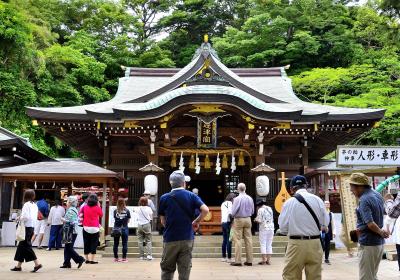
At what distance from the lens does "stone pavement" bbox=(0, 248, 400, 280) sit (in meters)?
8.04

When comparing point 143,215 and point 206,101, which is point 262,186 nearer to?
point 206,101

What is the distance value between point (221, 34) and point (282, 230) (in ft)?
118

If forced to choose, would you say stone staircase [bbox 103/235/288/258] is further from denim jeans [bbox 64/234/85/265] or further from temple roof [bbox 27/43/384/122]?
temple roof [bbox 27/43/384/122]

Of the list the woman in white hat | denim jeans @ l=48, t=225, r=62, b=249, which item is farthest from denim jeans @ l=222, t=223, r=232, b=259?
denim jeans @ l=48, t=225, r=62, b=249

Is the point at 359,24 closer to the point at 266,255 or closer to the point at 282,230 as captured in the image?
the point at 266,255

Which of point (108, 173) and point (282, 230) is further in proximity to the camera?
point (108, 173)

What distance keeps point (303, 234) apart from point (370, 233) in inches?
29.2

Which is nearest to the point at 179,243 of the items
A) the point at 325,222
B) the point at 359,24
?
the point at 325,222

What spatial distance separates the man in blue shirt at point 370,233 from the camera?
4.74 meters

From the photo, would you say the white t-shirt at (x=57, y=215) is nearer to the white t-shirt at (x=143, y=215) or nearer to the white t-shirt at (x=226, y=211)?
the white t-shirt at (x=143, y=215)

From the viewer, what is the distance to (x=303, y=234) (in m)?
4.93

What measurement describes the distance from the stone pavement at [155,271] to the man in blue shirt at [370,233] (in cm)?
355

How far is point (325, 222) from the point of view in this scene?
5.22 meters

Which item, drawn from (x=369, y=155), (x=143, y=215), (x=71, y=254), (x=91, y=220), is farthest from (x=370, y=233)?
(x=143, y=215)
